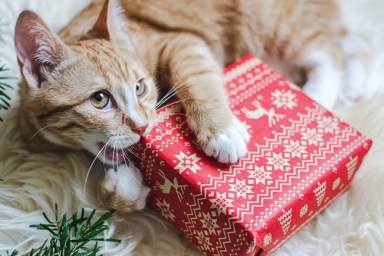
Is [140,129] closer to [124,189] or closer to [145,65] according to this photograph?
[124,189]

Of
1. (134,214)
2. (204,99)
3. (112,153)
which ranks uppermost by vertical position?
(204,99)

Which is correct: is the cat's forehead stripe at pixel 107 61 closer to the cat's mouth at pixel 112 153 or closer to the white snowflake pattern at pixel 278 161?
the cat's mouth at pixel 112 153

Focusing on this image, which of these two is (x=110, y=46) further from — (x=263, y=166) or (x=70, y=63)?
(x=263, y=166)

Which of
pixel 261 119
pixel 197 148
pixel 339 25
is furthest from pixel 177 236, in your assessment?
pixel 339 25

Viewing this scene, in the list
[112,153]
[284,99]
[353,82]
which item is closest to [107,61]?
[112,153]

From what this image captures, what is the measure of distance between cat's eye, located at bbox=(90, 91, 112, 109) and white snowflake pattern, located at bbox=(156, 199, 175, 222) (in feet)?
0.76

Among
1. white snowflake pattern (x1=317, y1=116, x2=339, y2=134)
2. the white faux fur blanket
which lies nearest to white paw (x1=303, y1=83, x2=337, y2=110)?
the white faux fur blanket

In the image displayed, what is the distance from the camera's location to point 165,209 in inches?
37.9

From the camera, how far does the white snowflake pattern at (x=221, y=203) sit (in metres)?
0.81

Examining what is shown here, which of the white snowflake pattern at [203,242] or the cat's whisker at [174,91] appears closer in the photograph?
the white snowflake pattern at [203,242]

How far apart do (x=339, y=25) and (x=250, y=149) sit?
2.31 feet

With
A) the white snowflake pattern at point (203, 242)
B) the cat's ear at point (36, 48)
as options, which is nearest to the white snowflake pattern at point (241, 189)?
the white snowflake pattern at point (203, 242)

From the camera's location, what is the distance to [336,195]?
1021 millimetres

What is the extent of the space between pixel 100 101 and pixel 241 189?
0.34 metres
